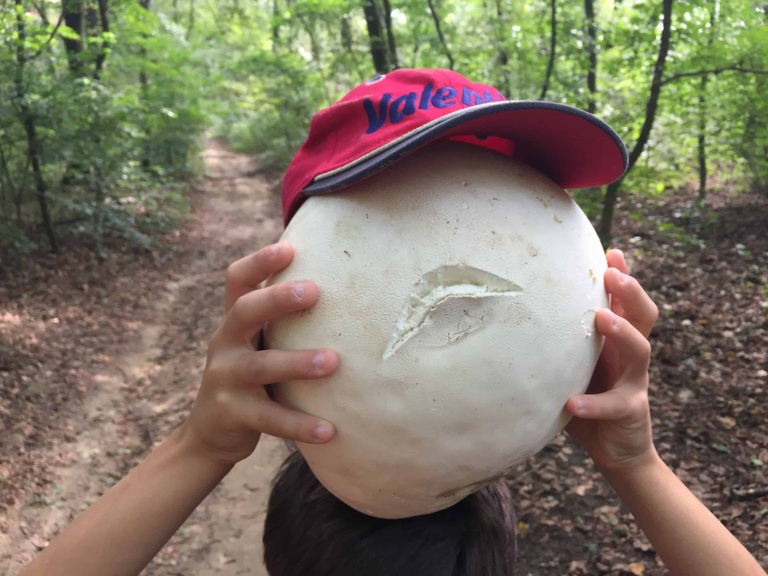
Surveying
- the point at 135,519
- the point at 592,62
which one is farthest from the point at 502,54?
the point at 135,519

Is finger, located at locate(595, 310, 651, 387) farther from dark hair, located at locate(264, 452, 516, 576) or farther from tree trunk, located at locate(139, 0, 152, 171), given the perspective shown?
tree trunk, located at locate(139, 0, 152, 171)

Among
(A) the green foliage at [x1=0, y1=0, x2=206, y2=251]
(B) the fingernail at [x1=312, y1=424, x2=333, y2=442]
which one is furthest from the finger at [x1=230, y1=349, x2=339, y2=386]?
(A) the green foliage at [x1=0, y1=0, x2=206, y2=251]

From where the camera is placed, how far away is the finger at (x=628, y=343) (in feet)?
3.51

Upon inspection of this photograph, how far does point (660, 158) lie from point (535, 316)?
6708mm

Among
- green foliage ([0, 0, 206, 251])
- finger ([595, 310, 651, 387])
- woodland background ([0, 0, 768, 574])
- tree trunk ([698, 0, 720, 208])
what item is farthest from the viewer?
green foliage ([0, 0, 206, 251])

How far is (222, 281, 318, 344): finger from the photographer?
1012mm

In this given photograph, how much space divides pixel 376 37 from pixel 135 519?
28.0 feet

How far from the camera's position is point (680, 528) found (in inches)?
45.4

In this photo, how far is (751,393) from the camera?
3627 mm

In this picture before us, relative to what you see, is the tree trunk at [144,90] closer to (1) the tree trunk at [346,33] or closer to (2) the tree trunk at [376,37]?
(1) the tree trunk at [346,33]

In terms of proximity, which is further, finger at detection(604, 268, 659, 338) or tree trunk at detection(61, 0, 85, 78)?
tree trunk at detection(61, 0, 85, 78)

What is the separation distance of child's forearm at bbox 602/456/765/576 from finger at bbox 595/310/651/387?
245 millimetres

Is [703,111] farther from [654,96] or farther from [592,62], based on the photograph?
[654,96]

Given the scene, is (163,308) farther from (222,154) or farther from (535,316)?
(222,154)
